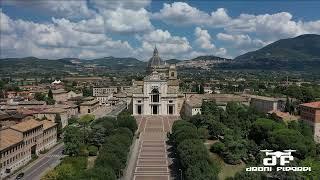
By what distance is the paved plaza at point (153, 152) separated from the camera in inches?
2093

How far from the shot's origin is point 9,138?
185 feet

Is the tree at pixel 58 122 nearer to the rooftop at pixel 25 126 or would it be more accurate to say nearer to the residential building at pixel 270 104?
the rooftop at pixel 25 126

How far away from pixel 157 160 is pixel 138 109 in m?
56.3

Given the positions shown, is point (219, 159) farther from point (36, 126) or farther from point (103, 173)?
point (36, 126)

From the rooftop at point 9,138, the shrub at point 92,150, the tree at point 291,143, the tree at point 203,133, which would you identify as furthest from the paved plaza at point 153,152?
the rooftop at point 9,138

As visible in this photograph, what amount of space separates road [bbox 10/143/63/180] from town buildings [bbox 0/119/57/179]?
3.89ft

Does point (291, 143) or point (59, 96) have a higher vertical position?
point (291, 143)

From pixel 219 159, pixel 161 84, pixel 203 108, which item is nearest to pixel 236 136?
pixel 219 159

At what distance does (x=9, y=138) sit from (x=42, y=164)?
5.56 metres

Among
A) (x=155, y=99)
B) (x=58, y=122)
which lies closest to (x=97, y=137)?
(x=58, y=122)

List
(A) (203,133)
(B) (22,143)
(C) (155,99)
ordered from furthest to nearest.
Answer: (C) (155,99) → (A) (203,133) → (B) (22,143)

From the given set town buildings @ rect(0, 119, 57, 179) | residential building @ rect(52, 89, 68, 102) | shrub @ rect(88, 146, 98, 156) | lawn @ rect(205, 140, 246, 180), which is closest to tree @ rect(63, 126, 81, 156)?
shrub @ rect(88, 146, 98, 156)

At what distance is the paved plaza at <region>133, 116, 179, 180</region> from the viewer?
5316cm

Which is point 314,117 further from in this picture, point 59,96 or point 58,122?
point 59,96
